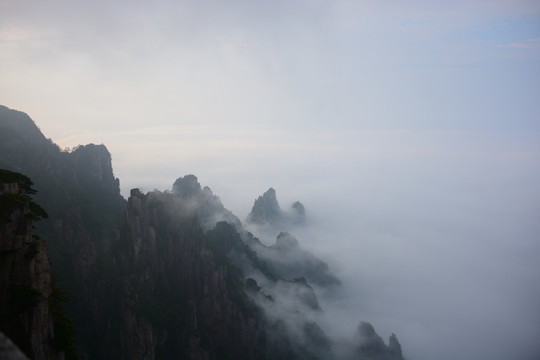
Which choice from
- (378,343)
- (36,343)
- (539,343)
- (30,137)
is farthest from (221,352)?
(539,343)

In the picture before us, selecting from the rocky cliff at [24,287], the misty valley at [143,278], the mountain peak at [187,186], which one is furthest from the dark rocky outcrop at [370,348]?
the rocky cliff at [24,287]

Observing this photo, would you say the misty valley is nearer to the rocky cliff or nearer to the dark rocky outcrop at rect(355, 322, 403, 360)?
the dark rocky outcrop at rect(355, 322, 403, 360)

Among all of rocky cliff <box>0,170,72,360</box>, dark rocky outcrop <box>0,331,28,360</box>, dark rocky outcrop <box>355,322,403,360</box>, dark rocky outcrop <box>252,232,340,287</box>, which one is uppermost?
dark rocky outcrop <box>0,331,28,360</box>

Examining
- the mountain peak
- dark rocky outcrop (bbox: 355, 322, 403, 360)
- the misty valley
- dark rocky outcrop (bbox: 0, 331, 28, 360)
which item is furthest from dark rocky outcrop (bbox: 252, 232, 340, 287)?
dark rocky outcrop (bbox: 0, 331, 28, 360)

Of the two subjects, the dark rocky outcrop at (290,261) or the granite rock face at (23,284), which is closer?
the granite rock face at (23,284)

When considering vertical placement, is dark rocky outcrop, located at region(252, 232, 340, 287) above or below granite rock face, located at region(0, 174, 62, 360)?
below

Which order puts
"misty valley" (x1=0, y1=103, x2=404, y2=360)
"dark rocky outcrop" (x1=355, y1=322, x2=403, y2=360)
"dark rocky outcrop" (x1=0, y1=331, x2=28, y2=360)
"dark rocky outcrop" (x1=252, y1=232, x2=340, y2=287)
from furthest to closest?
"dark rocky outcrop" (x1=252, y1=232, x2=340, y2=287), "dark rocky outcrop" (x1=355, y1=322, x2=403, y2=360), "misty valley" (x1=0, y1=103, x2=404, y2=360), "dark rocky outcrop" (x1=0, y1=331, x2=28, y2=360)

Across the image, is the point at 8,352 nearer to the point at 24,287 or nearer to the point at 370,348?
the point at 24,287

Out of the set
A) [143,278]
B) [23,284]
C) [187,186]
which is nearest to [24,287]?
[23,284]

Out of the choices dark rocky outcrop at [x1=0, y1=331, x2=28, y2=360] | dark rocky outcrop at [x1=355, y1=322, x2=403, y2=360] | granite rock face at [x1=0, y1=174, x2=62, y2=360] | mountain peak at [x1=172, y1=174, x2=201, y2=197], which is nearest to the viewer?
dark rocky outcrop at [x1=0, y1=331, x2=28, y2=360]

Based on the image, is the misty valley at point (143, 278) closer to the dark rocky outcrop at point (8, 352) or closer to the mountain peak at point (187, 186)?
the dark rocky outcrop at point (8, 352)

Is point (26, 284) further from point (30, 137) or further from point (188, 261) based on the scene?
point (30, 137)

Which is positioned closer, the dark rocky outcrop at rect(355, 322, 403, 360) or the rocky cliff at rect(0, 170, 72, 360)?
the rocky cliff at rect(0, 170, 72, 360)

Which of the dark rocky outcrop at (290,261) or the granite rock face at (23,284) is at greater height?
the granite rock face at (23,284)
